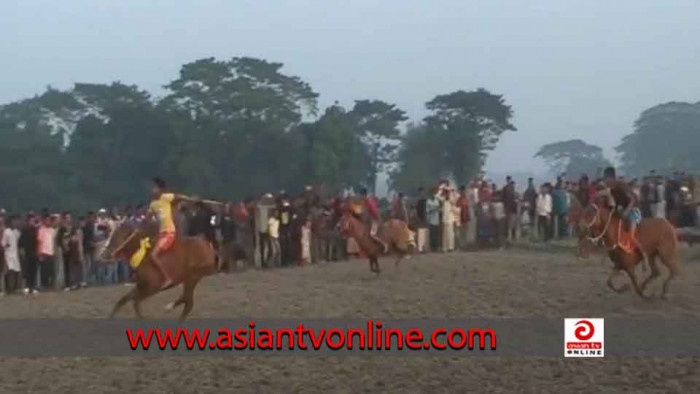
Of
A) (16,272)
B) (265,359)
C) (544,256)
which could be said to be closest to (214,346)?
(265,359)

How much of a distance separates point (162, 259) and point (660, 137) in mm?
83596

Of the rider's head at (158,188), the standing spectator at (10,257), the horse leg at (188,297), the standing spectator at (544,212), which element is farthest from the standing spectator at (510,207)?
the horse leg at (188,297)

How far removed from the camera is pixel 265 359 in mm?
13945

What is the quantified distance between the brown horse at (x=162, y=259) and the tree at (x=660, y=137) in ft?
256

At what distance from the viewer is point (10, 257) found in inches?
982

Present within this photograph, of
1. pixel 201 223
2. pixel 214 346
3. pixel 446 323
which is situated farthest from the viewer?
pixel 201 223

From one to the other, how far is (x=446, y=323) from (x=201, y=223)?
11.5m

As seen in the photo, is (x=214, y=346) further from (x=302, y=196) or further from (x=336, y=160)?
(x=336, y=160)

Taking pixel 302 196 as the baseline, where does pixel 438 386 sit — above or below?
below

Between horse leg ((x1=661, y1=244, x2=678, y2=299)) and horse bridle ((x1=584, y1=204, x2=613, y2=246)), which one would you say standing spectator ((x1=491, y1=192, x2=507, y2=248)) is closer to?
horse leg ((x1=661, y1=244, x2=678, y2=299))

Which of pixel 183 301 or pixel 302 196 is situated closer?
pixel 183 301

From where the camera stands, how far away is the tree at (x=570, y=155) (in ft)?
319

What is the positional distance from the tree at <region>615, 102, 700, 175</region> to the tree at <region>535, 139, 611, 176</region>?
2.60 meters

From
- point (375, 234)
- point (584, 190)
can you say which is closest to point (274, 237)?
point (375, 234)
